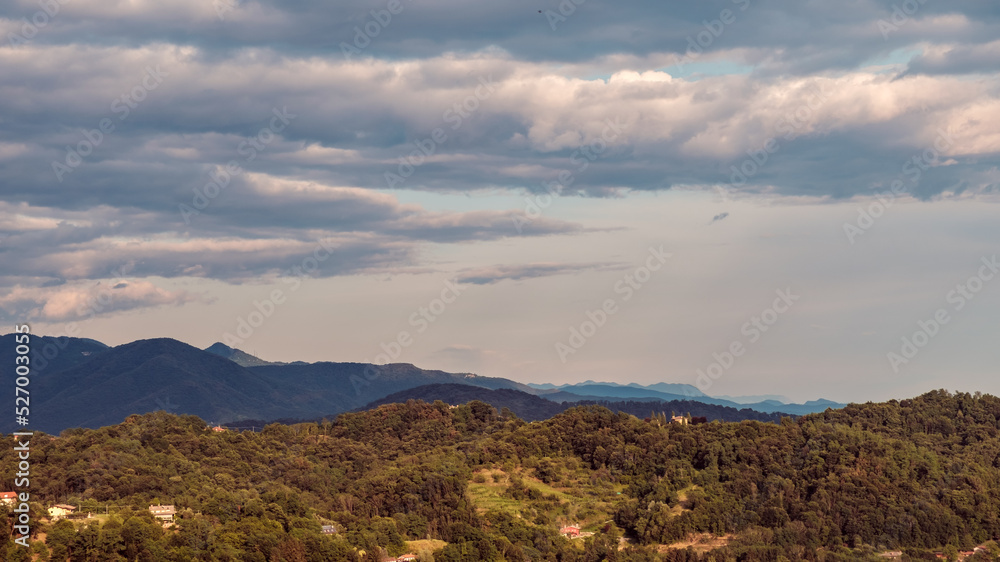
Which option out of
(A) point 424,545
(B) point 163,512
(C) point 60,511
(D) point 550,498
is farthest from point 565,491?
(C) point 60,511

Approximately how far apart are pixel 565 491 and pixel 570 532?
12521mm

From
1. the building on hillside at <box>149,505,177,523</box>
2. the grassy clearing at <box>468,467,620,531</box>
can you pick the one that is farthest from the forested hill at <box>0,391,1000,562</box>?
the building on hillside at <box>149,505,177,523</box>

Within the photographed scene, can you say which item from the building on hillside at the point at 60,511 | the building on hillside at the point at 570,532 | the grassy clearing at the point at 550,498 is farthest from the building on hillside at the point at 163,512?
the building on hillside at the point at 570,532

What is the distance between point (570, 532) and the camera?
322 ft

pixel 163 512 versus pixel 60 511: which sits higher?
pixel 60 511

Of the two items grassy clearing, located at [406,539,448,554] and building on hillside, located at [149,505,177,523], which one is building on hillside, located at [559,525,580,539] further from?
building on hillside, located at [149,505,177,523]

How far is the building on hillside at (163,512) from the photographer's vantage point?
8594 cm

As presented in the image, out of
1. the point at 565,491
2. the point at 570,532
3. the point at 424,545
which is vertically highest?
the point at 565,491

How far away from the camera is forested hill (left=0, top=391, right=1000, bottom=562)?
87.1 metres

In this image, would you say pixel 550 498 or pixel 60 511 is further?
pixel 550 498

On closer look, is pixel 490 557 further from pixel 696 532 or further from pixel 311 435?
pixel 311 435

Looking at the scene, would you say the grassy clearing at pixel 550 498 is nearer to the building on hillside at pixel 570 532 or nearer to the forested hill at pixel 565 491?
the forested hill at pixel 565 491

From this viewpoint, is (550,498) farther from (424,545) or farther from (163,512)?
(163,512)

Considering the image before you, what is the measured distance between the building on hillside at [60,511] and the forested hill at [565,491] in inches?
55.5
